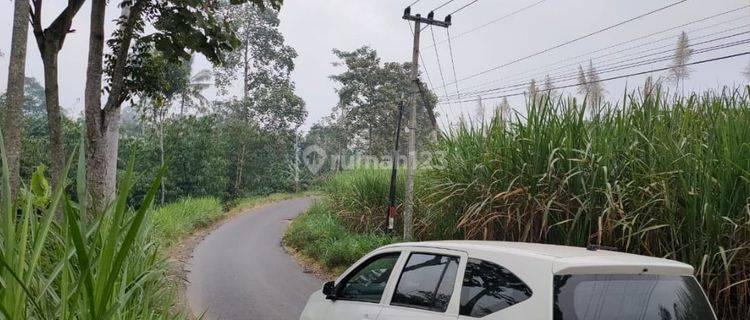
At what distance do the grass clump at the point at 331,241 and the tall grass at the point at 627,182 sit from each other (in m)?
5.20

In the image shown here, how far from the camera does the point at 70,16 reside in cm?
756

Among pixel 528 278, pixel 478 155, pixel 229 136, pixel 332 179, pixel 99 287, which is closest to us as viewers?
pixel 99 287

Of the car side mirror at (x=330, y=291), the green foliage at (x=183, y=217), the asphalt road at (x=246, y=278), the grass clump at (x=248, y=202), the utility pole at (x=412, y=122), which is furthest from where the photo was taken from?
the grass clump at (x=248, y=202)

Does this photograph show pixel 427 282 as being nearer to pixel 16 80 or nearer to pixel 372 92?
pixel 16 80

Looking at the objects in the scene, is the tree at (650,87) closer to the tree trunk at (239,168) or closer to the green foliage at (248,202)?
the green foliage at (248,202)

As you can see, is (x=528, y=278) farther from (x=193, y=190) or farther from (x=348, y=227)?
(x=193, y=190)

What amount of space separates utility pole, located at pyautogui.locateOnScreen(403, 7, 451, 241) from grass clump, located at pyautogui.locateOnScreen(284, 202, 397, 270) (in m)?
1.05

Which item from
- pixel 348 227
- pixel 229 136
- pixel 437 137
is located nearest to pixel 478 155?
pixel 437 137

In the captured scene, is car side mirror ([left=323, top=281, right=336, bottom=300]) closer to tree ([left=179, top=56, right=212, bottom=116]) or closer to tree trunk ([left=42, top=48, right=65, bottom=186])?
tree trunk ([left=42, top=48, right=65, bottom=186])

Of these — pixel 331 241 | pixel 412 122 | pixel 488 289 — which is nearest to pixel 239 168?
pixel 331 241

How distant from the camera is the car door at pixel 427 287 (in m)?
3.74

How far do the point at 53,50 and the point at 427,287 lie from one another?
6.13m

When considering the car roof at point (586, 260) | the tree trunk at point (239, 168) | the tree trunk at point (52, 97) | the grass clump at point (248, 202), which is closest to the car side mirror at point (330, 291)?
the car roof at point (586, 260)

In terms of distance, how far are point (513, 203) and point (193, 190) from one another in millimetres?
28841
